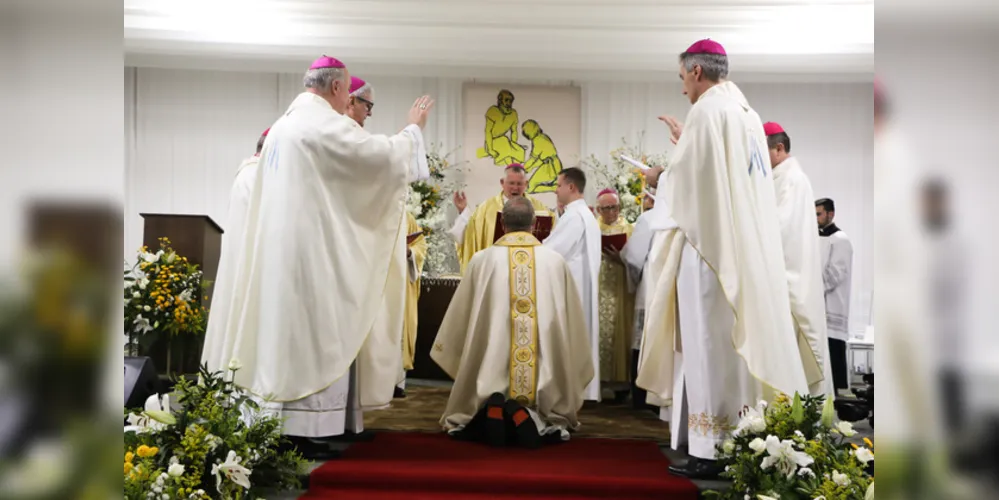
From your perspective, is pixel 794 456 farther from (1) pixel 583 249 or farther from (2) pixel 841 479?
(1) pixel 583 249

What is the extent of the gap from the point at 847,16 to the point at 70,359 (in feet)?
34.4

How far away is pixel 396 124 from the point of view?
1259 cm

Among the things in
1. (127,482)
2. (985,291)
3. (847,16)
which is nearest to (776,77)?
(847,16)

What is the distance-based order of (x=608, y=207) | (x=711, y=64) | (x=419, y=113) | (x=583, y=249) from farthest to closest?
(x=608, y=207), (x=583, y=249), (x=419, y=113), (x=711, y=64)

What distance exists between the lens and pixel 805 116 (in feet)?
42.1

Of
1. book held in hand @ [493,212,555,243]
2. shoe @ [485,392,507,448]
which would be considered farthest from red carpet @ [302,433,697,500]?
book held in hand @ [493,212,555,243]

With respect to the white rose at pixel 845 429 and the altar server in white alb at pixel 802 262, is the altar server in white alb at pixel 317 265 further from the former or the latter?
the altar server in white alb at pixel 802 262

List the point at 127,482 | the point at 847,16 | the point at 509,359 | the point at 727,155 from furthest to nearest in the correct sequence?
1. the point at 847,16
2. the point at 509,359
3. the point at 727,155
4. the point at 127,482

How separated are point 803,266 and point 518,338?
6.61 feet

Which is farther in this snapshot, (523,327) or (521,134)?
(521,134)

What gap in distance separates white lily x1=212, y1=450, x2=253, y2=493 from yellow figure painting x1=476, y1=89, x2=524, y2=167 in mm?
9212

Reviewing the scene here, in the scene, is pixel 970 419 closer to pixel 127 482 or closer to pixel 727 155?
Answer: pixel 127 482

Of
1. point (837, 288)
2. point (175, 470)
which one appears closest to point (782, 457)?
point (175, 470)

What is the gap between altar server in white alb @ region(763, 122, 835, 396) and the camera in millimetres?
5090
